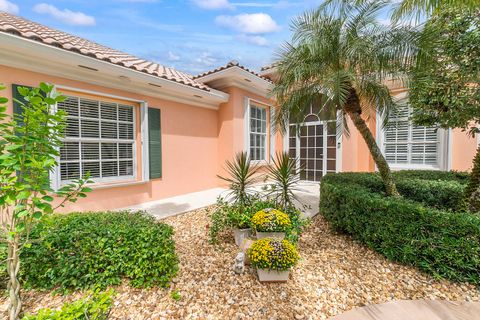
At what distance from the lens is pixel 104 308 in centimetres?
231

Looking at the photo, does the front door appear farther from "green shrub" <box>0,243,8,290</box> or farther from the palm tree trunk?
"green shrub" <box>0,243,8,290</box>

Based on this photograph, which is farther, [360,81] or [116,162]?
[116,162]

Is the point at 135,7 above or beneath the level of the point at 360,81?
above

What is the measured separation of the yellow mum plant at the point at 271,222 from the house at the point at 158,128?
2604 millimetres

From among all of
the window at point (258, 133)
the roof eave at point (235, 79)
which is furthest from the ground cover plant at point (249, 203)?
the window at point (258, 133)

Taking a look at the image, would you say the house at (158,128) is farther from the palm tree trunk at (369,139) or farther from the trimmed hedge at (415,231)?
the trimmed hedge at (415,231)

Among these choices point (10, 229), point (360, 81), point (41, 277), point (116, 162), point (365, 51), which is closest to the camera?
point (10, 229)

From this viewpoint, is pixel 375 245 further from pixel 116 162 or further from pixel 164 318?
pixel 116 162

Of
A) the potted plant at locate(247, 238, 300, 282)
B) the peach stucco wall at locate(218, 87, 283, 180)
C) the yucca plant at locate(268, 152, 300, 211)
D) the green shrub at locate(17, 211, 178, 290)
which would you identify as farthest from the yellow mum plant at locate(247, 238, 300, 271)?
the peach stucco wall at locate(218, 87, 283, 180)

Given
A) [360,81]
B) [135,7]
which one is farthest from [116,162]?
[360,81]

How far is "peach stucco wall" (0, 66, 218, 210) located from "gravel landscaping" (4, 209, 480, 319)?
3.30m

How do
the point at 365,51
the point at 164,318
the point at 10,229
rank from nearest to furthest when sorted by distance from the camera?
the point at 10,229 → the point at 164,318 → the point at 365,51

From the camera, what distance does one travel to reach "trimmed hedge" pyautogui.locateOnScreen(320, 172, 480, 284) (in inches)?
118

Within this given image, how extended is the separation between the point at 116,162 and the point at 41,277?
3.72 m
